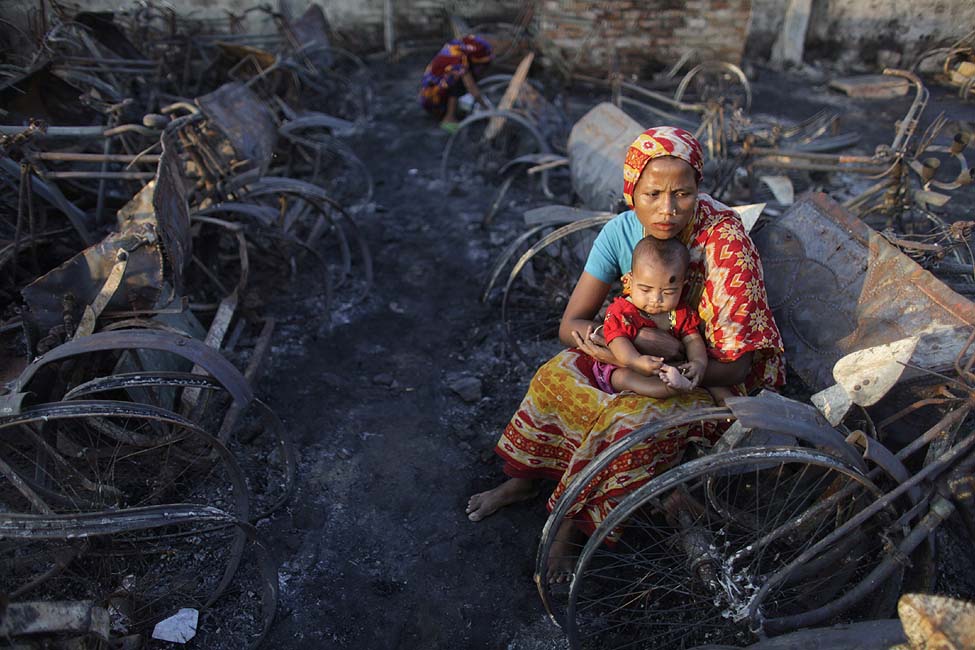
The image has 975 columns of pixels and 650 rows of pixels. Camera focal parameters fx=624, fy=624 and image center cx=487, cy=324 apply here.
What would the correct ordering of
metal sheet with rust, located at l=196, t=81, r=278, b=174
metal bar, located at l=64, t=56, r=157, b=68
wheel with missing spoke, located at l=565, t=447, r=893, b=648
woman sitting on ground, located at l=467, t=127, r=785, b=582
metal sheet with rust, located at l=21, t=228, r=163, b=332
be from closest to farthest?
wheel with missing spoke, located at l=565, t=447, r=893, b=648 → woman sitting on ground, located at l=467, t=127, r=785, b=582 → metal sheet with rust, located at l=21, t=228, r=163, b=332 → metal sheet with rust, located at l=196, t=81, r=278, b=174 → metal bar, located at l=64, t=56, r=157, b=68

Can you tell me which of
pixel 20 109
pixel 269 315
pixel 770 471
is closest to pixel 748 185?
pixel 770 471

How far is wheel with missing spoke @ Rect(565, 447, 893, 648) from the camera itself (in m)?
2.24

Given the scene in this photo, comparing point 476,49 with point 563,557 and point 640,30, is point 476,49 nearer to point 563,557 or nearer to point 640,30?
point 640,30

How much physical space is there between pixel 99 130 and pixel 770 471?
448 cm

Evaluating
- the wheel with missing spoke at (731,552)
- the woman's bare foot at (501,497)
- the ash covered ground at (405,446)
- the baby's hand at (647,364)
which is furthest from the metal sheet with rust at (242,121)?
the wheel with missing spoke at (731,552)

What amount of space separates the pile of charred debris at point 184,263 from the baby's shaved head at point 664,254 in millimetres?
1159

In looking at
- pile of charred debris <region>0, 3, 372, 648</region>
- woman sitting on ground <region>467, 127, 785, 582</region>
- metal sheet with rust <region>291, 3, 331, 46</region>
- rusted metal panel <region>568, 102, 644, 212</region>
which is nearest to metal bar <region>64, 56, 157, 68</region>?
pile of charred debris <region>0, 3, 372, 648</region>

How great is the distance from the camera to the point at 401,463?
3.71 meters

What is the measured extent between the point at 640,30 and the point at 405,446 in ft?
25.5

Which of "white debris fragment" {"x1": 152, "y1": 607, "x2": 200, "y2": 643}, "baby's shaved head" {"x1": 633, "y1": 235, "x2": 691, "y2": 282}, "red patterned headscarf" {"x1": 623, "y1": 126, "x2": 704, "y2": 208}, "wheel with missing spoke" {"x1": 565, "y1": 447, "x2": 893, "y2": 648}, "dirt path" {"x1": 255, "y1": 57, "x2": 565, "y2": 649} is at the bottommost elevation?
"dirt path" {"x1": 255, "y1": 57, "x2": 565, "y2": 649}

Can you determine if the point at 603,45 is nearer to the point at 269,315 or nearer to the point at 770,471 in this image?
the point at 269,315

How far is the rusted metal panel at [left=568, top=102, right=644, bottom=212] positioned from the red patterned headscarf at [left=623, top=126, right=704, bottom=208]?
2.23 meters

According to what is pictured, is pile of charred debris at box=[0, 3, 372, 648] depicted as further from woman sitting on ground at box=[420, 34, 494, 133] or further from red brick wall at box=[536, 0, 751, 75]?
red brick wall at box=[536, 0, 751, 75]

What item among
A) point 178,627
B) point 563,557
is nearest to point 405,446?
point 563,557
